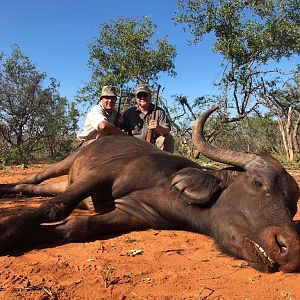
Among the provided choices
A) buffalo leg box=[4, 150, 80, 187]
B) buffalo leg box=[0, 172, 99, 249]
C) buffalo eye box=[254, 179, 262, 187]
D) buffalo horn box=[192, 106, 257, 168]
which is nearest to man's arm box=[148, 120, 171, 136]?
buffalo leg box=[4, 150, 80, 187]

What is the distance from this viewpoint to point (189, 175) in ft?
11.0

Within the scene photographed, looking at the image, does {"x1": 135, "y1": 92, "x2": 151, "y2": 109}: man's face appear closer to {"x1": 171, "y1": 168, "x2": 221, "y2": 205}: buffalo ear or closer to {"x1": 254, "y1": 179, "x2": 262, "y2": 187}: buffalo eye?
{"x1": 171, "y1": 168, "x2": 221, "y2": 205}: buffalo ear

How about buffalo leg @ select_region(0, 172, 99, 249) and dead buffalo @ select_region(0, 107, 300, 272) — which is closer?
dead buffalo @ select_region(0, 107, 300, 272)

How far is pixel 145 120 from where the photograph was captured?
683 cm

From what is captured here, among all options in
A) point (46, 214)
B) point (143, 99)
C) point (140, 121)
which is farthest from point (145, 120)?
point (46, 214)

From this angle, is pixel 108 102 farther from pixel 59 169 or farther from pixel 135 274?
pixel 135 274

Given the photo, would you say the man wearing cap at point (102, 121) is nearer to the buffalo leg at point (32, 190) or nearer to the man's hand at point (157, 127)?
the man's hand at point (157, 127)

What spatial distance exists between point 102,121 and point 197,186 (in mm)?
3195

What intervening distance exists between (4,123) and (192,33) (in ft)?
30.2

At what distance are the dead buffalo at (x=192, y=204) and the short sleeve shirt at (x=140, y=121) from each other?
2538 millimetres

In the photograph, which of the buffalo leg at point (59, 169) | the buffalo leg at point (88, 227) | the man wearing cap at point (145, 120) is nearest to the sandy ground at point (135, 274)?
the buffalo leg at point (88, 227)

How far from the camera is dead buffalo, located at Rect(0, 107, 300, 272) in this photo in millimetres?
2701

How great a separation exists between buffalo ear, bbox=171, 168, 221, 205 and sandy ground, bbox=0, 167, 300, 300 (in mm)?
382

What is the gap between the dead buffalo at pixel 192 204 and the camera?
8.86 ft
